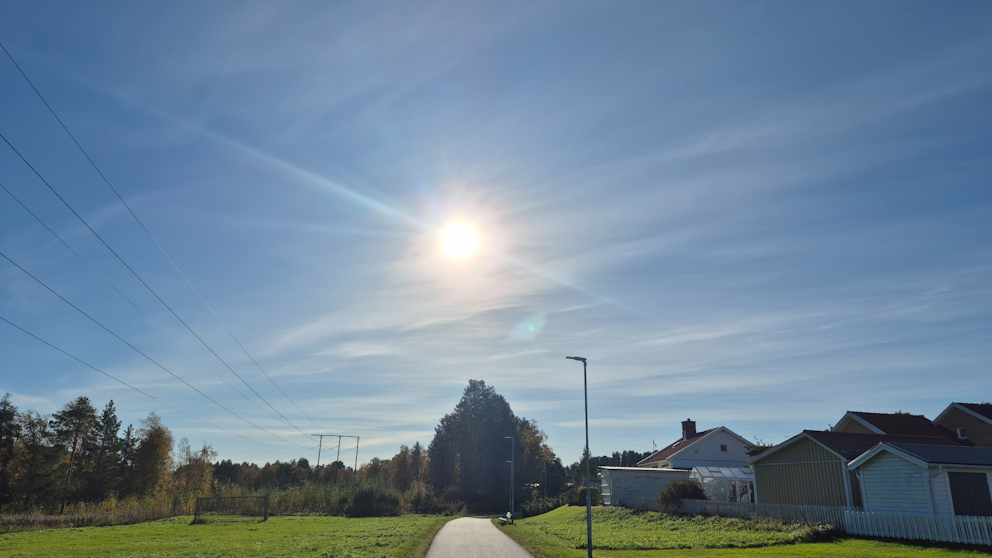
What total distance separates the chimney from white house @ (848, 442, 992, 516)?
141 ft

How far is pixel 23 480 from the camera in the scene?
55688mm

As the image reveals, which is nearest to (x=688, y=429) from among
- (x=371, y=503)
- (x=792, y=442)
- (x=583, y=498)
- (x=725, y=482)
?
→ (x=583, y=498)

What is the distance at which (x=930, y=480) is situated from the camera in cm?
2561

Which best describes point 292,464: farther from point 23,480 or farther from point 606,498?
point 606,498

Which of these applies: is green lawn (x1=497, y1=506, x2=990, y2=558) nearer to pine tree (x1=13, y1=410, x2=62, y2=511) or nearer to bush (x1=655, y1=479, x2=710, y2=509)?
bush (x1=655, y1=479, x2=710, y2=509)

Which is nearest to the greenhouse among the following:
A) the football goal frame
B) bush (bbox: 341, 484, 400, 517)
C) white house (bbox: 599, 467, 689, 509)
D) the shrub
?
white house (bbox: 599, 467, 689, 509)

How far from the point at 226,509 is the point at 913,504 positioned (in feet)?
216

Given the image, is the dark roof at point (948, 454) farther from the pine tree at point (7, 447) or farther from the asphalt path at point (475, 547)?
the pine tree at point (7, 447)

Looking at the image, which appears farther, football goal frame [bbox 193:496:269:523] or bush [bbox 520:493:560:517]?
bush [bbox 520:493:560:517]

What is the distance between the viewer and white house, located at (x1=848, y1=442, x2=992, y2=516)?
25.4m

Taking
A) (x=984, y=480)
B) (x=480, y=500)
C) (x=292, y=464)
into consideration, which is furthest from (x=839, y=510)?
(x=292, y=464)

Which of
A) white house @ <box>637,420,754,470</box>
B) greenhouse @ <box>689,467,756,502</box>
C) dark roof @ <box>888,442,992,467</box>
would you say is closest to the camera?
dark roof @ <box>888,442,992,467</box>

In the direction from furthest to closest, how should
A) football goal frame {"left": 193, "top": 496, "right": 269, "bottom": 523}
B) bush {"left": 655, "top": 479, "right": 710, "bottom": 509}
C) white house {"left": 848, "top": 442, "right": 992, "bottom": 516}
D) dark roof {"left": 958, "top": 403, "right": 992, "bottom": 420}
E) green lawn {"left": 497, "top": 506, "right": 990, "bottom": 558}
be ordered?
football goal frame {"left": 193, "top": 496, "right": 269, "bottom": 523} < bush {"left": 655, "top": 479, "right": 710, "bottom": 509} < dark roof {"left": 958, "top": 403, "right": 992, "bottom": 420} < white house {"left": 848, "top": 442, "right": 992, "bottom": 516} < green lawn {"left": 497, "top": 506, "right": 990, "bottom": 558}

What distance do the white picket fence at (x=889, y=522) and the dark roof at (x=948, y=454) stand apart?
355 centimetres
